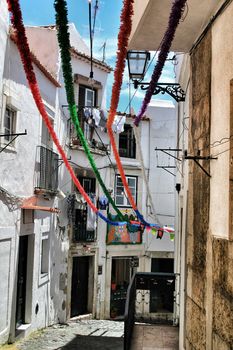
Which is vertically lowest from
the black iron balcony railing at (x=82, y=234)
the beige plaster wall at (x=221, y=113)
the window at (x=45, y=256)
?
the window at (x=45, y=256)

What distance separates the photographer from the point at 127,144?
2269cm

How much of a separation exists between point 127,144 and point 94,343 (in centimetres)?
1178

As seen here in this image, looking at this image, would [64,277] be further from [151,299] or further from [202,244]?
[202,244]

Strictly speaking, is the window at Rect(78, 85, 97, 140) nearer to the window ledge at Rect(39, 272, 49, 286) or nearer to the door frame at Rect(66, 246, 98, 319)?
Answer: the door frame at Rect(66, 246, 98, 319)

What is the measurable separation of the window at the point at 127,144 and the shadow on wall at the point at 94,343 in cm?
1067

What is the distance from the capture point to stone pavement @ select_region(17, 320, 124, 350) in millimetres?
12549

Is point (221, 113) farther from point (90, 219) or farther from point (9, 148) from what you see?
point (90, 219)

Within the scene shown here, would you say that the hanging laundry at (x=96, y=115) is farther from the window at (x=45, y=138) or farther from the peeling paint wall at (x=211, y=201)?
the peeling paint wall at (x=211, y=201)

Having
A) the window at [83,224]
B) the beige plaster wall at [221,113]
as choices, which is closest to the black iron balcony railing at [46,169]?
the window at [83,224]

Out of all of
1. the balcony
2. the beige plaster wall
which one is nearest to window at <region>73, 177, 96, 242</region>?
the balcony

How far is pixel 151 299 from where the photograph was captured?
70.9ft

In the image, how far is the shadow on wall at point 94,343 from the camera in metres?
12.6

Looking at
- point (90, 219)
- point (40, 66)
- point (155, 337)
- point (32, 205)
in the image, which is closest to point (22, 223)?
point (32, 205)

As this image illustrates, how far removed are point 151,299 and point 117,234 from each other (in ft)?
12.3
